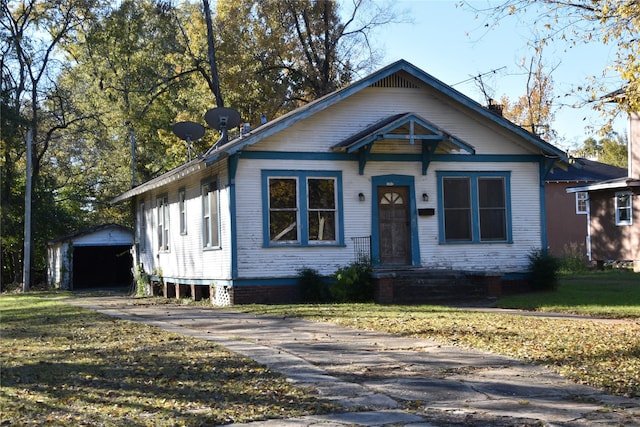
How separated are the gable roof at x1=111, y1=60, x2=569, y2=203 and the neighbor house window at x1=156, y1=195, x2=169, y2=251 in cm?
349

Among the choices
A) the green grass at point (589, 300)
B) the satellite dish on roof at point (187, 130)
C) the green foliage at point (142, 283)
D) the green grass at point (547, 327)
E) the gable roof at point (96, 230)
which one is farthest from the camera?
the gable roof at point (96, 230)

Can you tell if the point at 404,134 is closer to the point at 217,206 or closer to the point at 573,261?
the point at 217,206

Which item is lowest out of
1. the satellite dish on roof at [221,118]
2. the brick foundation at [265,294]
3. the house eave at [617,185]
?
the brick foundation at [265,294]

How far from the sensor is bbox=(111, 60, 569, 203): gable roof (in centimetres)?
1867

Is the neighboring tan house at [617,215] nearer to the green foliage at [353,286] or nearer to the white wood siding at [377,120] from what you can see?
the white wood siding at [377,120]

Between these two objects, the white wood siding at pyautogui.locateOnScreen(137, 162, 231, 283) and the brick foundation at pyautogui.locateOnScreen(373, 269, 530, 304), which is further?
the white wood siding at pyautogui.locateOnScreen(137, 162, 231, 283)

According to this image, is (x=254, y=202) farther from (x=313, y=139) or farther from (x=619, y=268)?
(x=619, y=268)

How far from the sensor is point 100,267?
39938 millimetres

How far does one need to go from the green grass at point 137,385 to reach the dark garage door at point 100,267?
27097 mm

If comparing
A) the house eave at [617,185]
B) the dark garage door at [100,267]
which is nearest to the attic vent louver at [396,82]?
the house eave at [617,185]

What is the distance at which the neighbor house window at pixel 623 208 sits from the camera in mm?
32469

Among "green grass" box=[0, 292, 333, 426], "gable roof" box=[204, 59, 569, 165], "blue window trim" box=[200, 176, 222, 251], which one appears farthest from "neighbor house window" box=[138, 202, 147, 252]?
"green grass" box=[0, 292, 333, 426]

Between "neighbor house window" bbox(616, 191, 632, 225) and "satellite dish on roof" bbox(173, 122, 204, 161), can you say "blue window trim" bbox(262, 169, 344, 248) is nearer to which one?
"satellite dish on roof" bbox(173, 122, 204, 161)

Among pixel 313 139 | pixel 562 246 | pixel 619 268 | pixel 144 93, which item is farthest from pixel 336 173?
pixel 144 93
